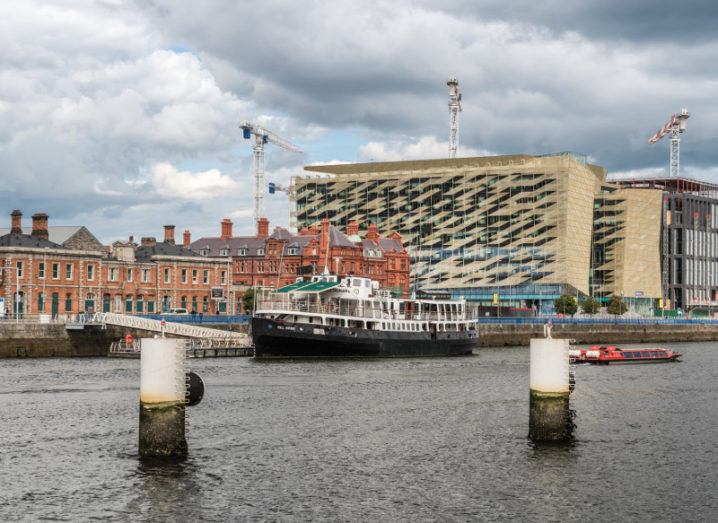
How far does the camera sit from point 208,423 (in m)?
49.9

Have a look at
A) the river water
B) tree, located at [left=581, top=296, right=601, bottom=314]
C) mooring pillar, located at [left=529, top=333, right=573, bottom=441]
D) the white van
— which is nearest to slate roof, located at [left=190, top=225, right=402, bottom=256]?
tree, located at [left=581, top=296, right=601, bottom=314]

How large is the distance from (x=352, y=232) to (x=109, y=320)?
9809 centimetres

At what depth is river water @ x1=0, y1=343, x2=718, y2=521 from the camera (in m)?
33.0

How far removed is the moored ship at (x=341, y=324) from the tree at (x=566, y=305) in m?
77.6

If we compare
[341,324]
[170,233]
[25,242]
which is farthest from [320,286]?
[170,233]

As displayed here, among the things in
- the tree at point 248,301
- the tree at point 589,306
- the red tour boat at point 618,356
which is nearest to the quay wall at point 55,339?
the tree at point 248,301

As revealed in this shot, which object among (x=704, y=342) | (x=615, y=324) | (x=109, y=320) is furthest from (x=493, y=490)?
(x=704, y=342)

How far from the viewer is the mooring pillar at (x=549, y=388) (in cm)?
3984

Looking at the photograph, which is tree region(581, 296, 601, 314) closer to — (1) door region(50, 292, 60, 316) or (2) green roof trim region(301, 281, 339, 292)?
(2) green roof trim region(301, 281, 339, 292)

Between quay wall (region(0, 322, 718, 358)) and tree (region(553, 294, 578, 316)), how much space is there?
18596 millimetres

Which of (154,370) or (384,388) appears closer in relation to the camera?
(154,370)

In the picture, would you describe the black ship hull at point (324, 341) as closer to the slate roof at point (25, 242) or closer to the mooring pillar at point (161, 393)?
the slate roof at point (25, 242)

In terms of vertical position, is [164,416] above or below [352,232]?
below

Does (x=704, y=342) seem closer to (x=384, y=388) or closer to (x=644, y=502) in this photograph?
(x=384, y=388)
